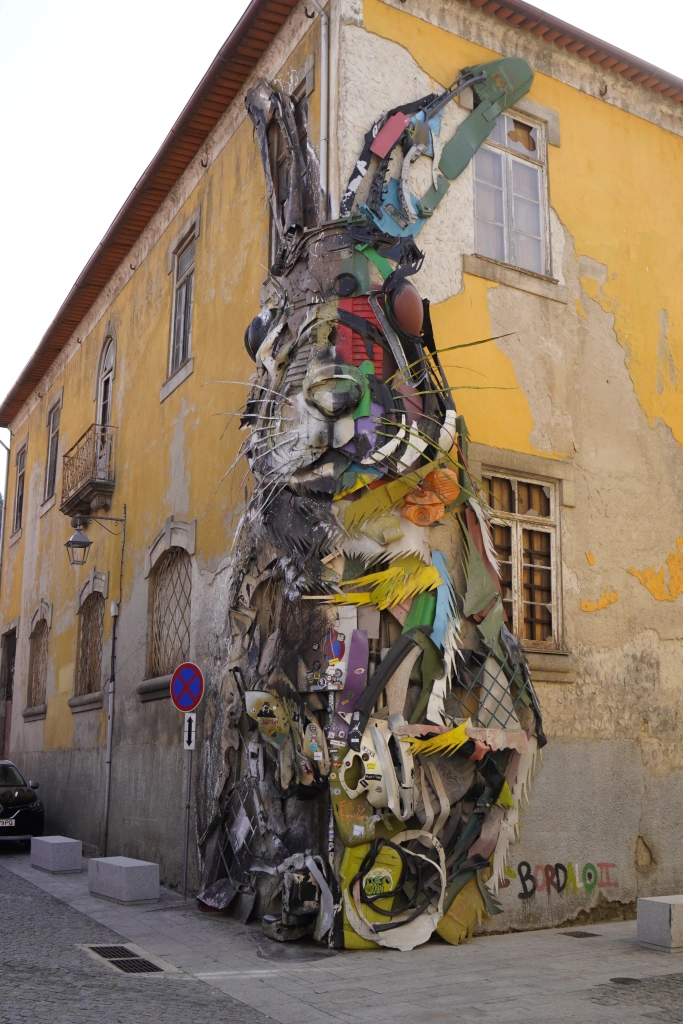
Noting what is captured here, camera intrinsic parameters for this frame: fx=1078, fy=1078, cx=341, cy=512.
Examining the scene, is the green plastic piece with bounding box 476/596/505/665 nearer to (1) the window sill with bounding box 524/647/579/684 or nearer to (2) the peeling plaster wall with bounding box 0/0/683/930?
(1) the window sill with bounding box 524/647/579/684

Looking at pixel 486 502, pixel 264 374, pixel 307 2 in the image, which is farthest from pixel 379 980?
pixel 307 2

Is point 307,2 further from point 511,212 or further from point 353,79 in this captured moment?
point 511,212

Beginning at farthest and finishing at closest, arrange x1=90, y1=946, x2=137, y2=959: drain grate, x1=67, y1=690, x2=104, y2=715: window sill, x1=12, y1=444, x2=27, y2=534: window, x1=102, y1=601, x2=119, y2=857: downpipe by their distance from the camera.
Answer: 1. x1=12, y1=444, x2=27, y2=534: window
2. x1=67, y1=690, x2=104, y2=715: window sill
3. x1=102, y1=601, x2=119, y2=857: downpipe
4. x1=90, y1=946, x2=137, y2=959: drain grate

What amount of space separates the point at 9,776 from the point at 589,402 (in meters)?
10.9

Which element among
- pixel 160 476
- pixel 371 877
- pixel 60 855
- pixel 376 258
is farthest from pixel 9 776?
pixel 376 258

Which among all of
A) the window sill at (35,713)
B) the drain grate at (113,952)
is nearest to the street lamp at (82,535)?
the window sill at (35,713)

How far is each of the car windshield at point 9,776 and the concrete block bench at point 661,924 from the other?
1077 centimetres

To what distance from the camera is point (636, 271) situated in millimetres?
12094

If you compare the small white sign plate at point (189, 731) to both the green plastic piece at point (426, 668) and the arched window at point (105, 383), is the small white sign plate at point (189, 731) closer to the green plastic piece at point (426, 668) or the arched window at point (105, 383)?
the green plastic piece at point (426, 668)

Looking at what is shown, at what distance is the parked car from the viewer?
16156 millimetres

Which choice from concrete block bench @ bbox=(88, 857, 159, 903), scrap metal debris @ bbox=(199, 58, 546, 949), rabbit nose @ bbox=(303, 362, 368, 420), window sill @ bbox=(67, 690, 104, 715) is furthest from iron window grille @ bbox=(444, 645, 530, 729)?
window sill @ bbox=(67, 690, 104, 715)

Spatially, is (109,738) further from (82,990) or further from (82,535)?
(82,990)

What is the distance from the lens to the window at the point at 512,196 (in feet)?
36.2

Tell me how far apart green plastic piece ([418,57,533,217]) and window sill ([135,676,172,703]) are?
6.31 m
